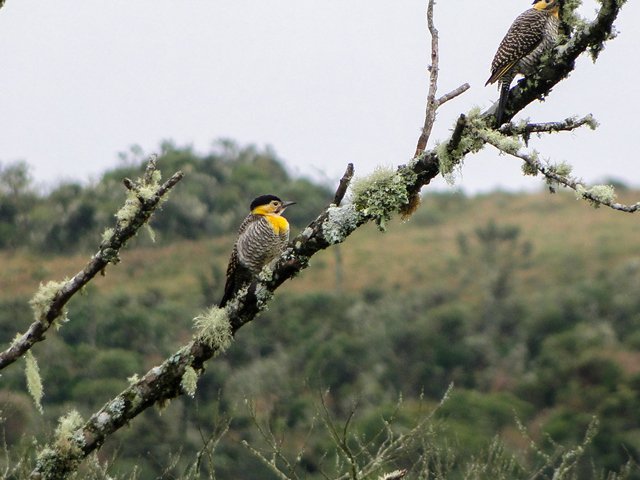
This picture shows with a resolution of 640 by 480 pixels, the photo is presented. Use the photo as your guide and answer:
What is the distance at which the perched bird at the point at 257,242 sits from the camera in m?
7.59

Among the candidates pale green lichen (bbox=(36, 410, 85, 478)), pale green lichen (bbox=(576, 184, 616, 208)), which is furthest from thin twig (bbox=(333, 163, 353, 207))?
pale green lichen (bbox=(36, 410, 85, 478))

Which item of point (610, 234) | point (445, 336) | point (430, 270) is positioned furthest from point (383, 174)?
point (610, 234)

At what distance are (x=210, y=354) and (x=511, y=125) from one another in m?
1.50

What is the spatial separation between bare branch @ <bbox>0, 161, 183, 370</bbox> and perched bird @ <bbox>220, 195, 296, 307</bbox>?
2.45 meters

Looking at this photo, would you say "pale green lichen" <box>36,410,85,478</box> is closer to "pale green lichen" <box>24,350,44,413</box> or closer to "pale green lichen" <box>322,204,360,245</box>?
"pale green lichen" <box>24,350,44,413</box>

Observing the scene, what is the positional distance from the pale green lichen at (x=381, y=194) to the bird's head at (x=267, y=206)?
3.52 m

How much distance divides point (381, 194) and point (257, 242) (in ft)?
10.4

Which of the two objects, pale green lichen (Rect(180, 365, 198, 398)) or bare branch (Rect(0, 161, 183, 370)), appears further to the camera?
pale green lichen (Rect(180, 365, 198, 398))

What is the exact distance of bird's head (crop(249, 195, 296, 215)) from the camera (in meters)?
8.30

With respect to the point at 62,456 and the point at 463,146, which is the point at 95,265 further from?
the point at 463,146

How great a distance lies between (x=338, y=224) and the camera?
4594 mm

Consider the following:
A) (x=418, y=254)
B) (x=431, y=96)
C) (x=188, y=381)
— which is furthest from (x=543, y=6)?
(x=418, y=254)

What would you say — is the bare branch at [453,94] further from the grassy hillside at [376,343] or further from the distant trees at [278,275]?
the grassy hillside at [376,343]

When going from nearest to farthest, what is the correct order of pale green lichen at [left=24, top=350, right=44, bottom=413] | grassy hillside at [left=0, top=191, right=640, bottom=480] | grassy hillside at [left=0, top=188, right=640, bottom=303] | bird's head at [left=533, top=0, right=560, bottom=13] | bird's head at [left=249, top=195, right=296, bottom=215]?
pale green lichen at [left=24, top=350, right=44, bottom=413], bird's head at [left=533, top=0, right=560, bottom=13], bird's head at [left=249, top=195, right=296, bottom=215], grassy hillside at [left=0, top=191, right=640, bottom=480], grassy hillside at [left=0, top=188, right=640, bottom=303]
